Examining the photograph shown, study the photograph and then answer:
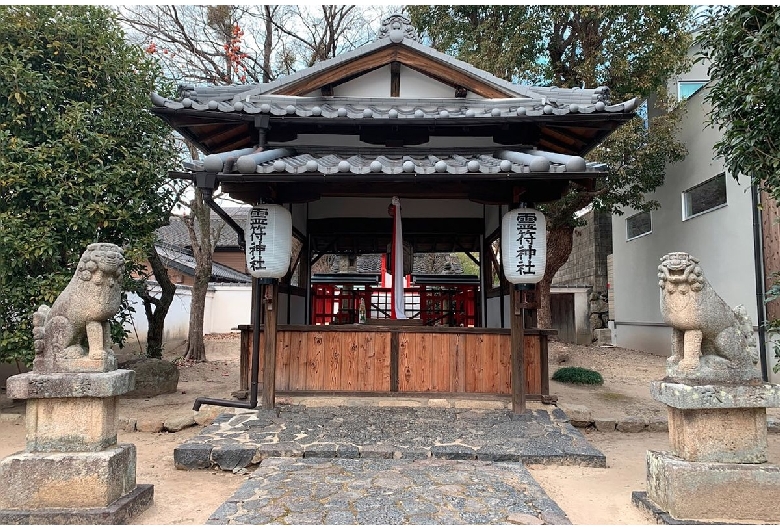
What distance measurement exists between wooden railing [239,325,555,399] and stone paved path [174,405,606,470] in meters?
0.47

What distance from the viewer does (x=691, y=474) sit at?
4105mm

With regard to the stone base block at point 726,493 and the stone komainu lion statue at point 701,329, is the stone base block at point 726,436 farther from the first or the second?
the stone komainu lion statue at point 701,329

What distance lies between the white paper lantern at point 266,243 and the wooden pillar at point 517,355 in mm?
3484

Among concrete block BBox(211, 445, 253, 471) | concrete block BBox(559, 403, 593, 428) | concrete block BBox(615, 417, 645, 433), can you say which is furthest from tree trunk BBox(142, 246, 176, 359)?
concrete block BBox(615, 417, 645, 433)

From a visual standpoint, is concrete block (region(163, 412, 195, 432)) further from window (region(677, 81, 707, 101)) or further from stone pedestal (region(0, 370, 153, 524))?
window (region(677, 81, 707, 101))

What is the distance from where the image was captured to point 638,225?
17562 mm

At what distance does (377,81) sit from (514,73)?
6211 millimetres

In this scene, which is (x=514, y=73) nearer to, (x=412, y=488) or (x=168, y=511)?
(x=412, y=488)

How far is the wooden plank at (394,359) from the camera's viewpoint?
7.95 meters

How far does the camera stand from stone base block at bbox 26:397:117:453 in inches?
172

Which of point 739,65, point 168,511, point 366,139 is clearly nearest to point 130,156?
point 366,139

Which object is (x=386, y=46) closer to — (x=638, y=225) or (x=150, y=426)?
(x=150, y=426)

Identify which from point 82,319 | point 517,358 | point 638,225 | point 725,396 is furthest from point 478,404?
point 638,225

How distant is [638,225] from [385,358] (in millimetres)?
13366
